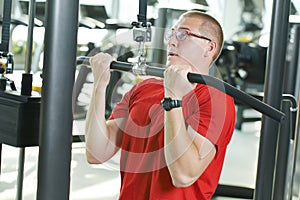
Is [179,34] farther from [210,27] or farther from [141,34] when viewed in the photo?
[141,34]

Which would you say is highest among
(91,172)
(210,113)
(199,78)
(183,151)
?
(199,78)

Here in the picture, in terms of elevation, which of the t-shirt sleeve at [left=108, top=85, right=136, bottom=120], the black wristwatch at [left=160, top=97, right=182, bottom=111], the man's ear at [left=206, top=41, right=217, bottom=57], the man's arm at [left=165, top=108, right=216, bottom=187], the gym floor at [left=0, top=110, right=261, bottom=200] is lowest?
the gym floor at [left=0, top=110, right=261, bottom=200]

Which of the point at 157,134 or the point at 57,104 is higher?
the point at 57,104

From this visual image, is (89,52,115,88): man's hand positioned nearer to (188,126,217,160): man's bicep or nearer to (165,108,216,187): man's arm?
(165,108,216,187): man's arm

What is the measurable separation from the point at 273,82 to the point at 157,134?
0.73 meters

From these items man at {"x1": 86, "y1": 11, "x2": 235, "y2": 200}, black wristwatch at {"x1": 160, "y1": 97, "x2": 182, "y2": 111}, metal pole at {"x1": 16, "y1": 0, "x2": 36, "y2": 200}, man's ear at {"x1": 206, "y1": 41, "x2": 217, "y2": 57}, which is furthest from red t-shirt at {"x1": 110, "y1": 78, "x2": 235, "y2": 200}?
metal pole at {"x1": 16, "y1": 0, "x2": 36, "y2": 200}

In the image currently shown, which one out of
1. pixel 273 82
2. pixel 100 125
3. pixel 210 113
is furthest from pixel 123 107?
pixel 273 82

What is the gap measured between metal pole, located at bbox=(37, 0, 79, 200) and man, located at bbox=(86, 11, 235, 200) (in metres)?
0.32

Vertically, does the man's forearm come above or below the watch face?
below

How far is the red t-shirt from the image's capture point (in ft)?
5.82

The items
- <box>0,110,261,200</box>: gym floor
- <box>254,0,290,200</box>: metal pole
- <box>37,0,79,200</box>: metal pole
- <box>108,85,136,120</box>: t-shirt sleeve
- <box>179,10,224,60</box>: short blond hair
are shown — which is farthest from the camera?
<box>0,110,261,200</box>: gym floor

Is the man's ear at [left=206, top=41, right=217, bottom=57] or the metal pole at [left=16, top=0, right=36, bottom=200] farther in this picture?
the man's ear at [left=206, top=41, right=217, bottom=57]

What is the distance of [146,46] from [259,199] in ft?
3.68

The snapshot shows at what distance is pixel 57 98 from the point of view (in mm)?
1252
